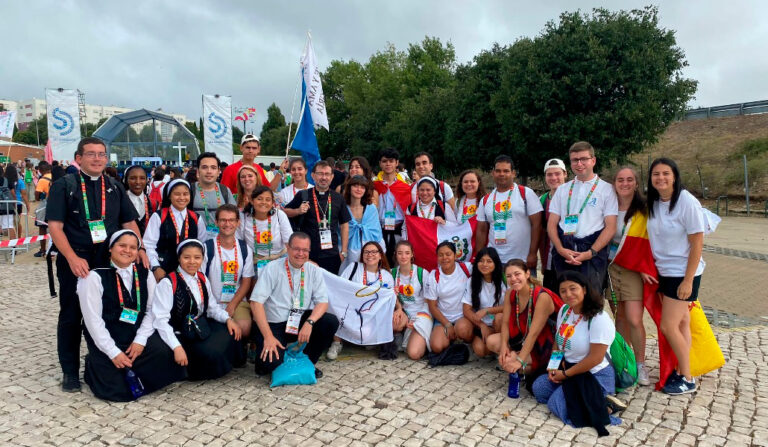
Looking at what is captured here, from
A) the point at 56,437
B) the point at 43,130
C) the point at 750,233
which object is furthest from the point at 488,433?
the point at 43,130

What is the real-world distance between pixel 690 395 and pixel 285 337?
3.71m

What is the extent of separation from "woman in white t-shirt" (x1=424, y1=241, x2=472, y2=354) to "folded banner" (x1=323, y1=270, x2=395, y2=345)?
454 mm

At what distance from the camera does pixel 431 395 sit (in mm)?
4711

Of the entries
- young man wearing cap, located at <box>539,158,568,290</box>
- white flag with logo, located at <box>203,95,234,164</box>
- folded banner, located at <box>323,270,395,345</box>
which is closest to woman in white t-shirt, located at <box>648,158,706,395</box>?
young man wearing cap, located at <box>539,158,568,290</box>

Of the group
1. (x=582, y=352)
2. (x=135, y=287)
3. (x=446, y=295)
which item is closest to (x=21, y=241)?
(x=135, y=287)

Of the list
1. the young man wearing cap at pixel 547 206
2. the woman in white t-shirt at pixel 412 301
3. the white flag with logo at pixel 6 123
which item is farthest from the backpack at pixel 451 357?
the white flag with logo at pixel 6 123

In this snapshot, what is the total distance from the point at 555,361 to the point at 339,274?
2.76 metres

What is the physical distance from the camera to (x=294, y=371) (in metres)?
4.91

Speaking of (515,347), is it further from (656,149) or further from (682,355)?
(656,149)

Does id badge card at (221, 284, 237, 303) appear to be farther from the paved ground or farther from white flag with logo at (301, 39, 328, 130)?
white flag with logo at (301, 39, 328, 130)

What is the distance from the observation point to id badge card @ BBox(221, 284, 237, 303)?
209 inches

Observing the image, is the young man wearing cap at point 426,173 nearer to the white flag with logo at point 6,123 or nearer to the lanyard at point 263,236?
the lanyard at point 263,236

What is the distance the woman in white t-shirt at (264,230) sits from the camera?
5.61 meters

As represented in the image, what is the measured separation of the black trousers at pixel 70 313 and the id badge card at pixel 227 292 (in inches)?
43.5
